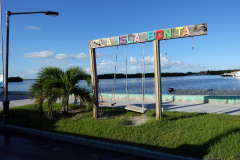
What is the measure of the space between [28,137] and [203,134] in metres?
5.77

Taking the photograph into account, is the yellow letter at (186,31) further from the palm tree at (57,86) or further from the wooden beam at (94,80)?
the palm tree at (57,86)

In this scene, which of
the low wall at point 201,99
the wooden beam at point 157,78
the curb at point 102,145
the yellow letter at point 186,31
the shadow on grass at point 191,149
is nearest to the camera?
the shadow on grass at point 191,149

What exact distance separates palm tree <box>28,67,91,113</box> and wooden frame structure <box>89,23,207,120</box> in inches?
39.8

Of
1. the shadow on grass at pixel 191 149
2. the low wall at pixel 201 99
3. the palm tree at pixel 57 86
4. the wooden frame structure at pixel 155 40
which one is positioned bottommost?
the shadow on grass at pixel 191 149

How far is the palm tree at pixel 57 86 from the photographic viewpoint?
822cm

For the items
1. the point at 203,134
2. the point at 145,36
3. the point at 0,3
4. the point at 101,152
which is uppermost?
the point at 0,3

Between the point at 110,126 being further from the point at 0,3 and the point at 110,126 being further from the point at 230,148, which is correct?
the point at 0,3

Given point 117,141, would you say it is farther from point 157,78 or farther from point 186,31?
point 186,31

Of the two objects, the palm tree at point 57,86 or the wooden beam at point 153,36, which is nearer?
the wooden beam at point 153,36

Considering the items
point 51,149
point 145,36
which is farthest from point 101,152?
point 145,36

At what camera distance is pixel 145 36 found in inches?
286

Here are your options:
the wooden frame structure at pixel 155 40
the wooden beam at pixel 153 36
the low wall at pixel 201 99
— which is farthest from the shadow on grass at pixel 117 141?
the low wall at pixel 201 99

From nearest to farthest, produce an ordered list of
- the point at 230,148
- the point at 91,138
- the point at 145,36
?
the point at 230,148 < the point at 91,138 < the point at 145,36

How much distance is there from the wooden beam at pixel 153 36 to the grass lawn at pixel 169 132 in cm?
311
